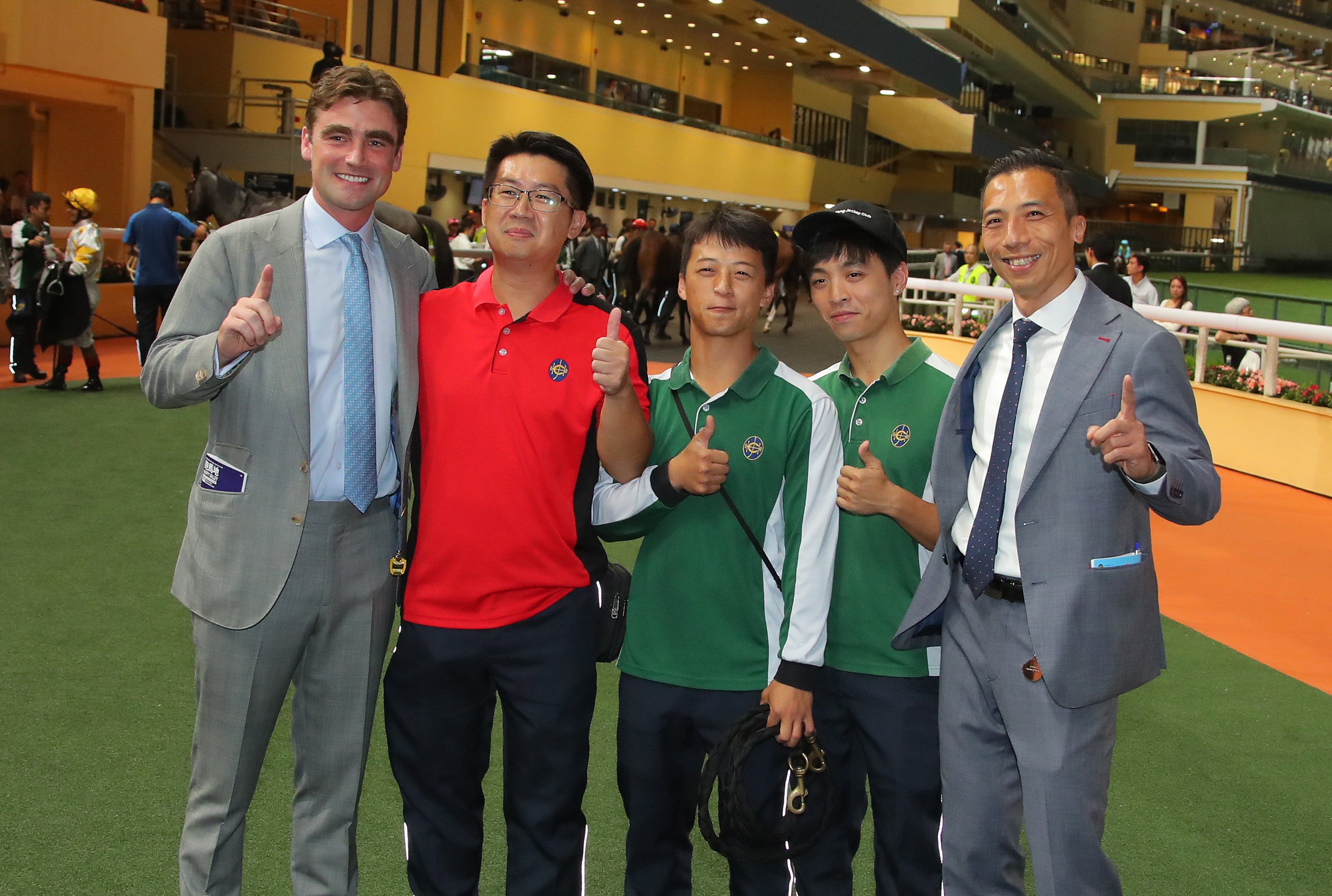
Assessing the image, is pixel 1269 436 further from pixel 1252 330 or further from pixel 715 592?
pixel 715 592

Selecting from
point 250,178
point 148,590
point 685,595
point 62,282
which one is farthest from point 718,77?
point 685,595

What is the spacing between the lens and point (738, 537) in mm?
2680

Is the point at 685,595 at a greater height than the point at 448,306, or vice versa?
the point at 448,306

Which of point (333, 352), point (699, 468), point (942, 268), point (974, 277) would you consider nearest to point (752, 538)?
point (699, 468)

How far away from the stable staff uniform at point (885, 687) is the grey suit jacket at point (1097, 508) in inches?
15.7

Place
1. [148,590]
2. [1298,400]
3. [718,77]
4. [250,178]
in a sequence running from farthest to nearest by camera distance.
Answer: [718,77] < [250,178] < [1298,400] < [148,590]

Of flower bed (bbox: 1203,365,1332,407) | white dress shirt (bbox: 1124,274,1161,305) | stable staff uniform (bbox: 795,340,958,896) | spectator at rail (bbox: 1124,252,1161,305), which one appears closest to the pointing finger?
stable staff uniform (bbox: 795,340,958,896)

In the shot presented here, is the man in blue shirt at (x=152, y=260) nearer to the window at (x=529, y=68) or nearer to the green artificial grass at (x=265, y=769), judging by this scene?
A: the green artificial grass at (x=265, y=769)

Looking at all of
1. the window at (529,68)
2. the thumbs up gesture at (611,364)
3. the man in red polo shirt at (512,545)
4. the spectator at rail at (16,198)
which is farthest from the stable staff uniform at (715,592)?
the window at (529,68)

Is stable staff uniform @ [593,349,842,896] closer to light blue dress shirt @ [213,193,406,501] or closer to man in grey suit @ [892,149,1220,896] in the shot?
man in grey suit @ [892,149,1220,896]

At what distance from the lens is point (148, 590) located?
5441 millimetres

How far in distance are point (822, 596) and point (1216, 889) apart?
166cm

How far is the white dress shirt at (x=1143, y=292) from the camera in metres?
12.5

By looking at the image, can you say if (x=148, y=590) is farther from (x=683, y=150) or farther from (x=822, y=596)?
(x=683, y=150)
